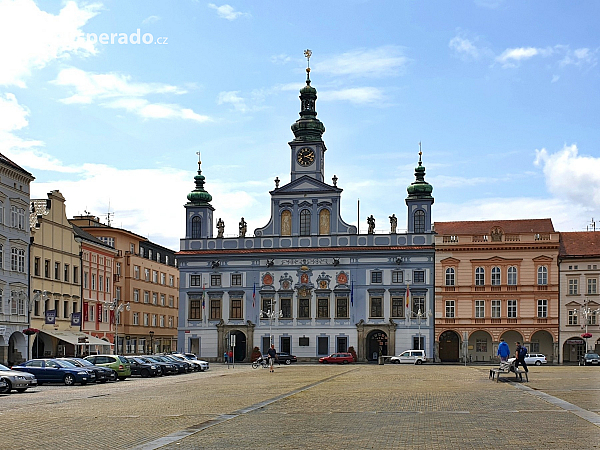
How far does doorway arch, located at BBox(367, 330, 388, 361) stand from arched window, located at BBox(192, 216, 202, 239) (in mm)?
20588

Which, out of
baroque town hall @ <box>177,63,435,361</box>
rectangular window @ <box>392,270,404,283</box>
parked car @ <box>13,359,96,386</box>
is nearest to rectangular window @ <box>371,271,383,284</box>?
Result: baroque town hall @ <box>177,63,435,361</box>

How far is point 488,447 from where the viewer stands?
16.1m

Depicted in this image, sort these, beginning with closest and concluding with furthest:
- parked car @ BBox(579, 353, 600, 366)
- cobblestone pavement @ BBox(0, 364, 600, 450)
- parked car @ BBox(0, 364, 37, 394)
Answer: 1. cobblestone pavement @ BBox(0, 364, 600, 450)
2. parked car @ BBox(0, 364, 37, 394)
3. parked car @ BBox(579, 353, 600, 366)

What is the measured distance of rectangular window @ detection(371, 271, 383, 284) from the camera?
86188 mm

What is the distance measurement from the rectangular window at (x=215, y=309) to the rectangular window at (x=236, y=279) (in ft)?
7.49

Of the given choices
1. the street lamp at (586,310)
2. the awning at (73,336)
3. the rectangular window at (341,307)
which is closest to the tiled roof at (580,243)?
the street lamp at (586,310)

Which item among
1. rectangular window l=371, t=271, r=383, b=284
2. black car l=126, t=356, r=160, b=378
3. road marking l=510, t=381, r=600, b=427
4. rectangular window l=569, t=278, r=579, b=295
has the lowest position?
black car l=126, t=356, r=160, b=378

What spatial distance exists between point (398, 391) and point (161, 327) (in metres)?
71.5

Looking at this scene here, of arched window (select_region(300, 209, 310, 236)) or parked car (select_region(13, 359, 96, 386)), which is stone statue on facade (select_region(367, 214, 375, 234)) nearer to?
arched window (select_region(300, 209, 310, 236))

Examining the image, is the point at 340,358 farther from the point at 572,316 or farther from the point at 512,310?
the point at 572,316

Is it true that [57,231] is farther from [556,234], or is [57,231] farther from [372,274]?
[556,234]

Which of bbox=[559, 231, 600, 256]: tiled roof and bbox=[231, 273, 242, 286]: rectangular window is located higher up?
bbox=[559, 231, 600, 256]: tiled roof

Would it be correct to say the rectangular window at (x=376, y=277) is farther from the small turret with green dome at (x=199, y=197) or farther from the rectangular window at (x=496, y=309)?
the small turret with green dome at (x=199, y=197)

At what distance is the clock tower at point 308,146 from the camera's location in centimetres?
8912
